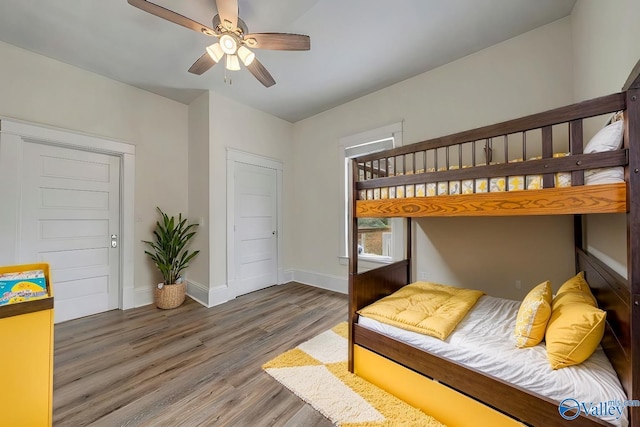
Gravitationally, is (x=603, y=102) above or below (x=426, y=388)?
above

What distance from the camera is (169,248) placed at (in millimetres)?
3209

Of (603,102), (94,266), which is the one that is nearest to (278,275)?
(94,266)

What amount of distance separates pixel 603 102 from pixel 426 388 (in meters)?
1.70

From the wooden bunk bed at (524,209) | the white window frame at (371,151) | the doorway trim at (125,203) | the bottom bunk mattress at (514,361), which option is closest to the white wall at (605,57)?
the wooden bunk bed at (524,209)

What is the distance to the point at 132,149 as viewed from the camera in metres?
3.14

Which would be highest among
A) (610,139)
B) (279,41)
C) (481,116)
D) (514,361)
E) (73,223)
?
(279,41)

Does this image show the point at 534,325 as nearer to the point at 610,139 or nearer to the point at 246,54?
the point at 610,139

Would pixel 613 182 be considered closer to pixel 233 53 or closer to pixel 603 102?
pixel 603 102

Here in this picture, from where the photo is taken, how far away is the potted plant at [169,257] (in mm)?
3082

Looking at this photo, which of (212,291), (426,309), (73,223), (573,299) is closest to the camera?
(573,299)

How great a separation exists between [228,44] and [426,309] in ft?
8.57

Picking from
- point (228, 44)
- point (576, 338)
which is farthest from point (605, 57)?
point (228, 44)

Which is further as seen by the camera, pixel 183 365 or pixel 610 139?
pixel 183 365

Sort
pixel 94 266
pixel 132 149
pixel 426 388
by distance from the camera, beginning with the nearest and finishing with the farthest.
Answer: pixel 426 388
pixel 94 266
pixel 132 149
